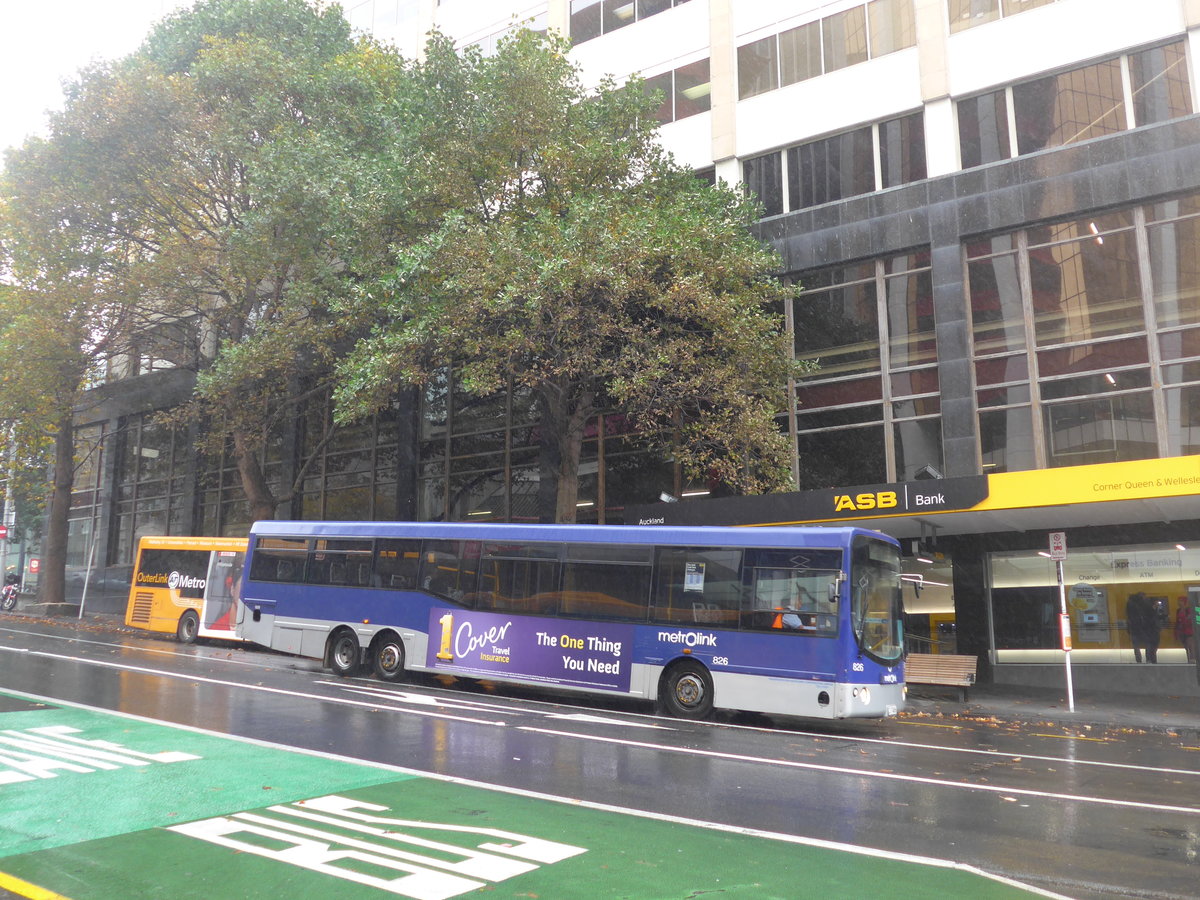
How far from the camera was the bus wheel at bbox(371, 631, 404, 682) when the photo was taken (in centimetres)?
1738

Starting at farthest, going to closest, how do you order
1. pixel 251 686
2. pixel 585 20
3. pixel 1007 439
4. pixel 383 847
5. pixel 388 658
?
1. pixel 585 20
2. pixel 1007 439
3. pixel 388 658
4. pixel 251 686
5. pixel 383 847

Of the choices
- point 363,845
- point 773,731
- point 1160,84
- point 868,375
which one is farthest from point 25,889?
point 1160,84

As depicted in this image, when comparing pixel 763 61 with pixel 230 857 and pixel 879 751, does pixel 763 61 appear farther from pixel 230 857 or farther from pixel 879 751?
pixel 230 857

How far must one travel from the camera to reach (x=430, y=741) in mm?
10383

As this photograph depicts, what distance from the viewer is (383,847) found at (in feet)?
19.9

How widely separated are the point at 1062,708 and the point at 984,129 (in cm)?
1288

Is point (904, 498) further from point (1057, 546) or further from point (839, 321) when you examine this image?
point (839, 321)

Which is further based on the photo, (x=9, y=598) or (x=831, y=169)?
(x=9, y=598)

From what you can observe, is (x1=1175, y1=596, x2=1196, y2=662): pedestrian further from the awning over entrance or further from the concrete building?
the awning over entrance

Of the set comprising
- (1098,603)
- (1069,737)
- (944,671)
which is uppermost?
(1098,603)

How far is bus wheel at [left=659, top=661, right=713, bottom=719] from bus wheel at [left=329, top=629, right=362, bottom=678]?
6.95 m

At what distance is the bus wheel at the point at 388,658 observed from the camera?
1738 cm

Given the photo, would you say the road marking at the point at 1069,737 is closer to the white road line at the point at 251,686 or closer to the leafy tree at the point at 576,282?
the leafy tree at the point at 576,282

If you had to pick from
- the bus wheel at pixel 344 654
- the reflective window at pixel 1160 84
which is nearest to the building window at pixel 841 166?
the reflective window at pixel 1160 84
